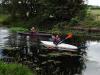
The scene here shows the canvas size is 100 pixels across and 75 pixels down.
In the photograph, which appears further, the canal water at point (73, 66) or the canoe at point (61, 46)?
the canoe at point (61, 46)

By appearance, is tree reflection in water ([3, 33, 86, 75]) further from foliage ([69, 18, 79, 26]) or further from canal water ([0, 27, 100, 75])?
foliage ([69, 18, 79, 26])

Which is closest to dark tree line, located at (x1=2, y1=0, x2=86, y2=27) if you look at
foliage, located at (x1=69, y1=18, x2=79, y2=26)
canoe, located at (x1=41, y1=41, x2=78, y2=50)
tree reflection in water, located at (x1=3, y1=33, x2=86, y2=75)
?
foliage, located at (x1=69, y1=18, x2=79, y2=26)

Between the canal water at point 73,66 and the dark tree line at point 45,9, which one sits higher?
the dark tree line at point 45,9

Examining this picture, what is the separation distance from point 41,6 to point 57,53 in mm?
34755

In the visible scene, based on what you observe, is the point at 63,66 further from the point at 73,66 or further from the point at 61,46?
the point at 61,46

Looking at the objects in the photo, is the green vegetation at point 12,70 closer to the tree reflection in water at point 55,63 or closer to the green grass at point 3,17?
the tree reflection in water at point 55,63

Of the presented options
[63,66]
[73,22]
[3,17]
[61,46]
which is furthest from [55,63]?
[3,17]

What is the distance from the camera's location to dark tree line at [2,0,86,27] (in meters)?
58.8

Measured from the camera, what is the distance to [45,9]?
62.6 meters

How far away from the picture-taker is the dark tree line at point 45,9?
58.8 metres

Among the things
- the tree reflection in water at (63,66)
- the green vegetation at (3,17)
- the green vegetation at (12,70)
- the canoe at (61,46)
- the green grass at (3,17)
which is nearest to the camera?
the green vegetation at (12,70)

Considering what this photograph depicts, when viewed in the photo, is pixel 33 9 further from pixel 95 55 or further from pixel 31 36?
pixel 95 55

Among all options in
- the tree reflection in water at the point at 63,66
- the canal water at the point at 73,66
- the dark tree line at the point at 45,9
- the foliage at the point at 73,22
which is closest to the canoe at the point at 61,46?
the canal water at the point at 73,66

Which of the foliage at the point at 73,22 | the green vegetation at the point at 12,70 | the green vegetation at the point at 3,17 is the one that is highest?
the green vegetation at the point at 12,70
